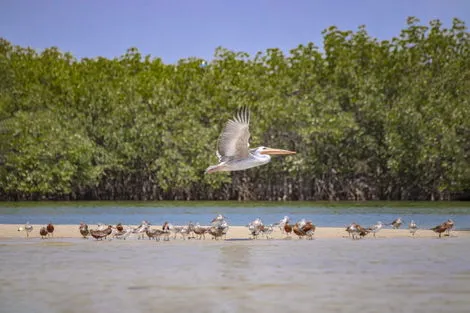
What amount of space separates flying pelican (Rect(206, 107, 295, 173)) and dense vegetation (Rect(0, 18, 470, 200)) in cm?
2340

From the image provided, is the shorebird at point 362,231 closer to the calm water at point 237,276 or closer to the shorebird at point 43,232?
the calm water at point 237,276

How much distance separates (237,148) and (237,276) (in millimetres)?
5051

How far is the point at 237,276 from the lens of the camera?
13.5m

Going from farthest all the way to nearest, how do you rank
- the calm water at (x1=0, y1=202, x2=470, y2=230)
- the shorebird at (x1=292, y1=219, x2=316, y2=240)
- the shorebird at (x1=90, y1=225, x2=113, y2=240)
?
the calm water at (x1=0, y1=202, x2=470, y2=230), the shorebird at (x1=292, y1=219, x2=316, y2=240), the shorebird at (x1=90, y1=225, x2=113, y2=240)

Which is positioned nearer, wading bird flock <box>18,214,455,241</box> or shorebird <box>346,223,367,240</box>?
wading bird flock <box>18,214,455,241</box>

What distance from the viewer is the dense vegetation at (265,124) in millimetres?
42500

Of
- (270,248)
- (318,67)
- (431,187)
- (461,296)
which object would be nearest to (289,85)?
(318,67)

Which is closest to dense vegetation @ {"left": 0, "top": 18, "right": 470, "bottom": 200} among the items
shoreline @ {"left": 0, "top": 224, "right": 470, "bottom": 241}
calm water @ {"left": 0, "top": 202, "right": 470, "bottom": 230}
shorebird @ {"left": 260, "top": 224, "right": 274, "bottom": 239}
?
calm water @ {"left": 0, "top": 202, "right": 470, "bottom": 230}

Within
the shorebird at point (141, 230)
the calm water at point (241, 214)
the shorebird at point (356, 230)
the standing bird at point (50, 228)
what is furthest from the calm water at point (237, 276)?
the calm water at point (241, 214)

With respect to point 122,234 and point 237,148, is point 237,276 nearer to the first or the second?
point 237,148

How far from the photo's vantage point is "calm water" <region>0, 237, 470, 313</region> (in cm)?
1096

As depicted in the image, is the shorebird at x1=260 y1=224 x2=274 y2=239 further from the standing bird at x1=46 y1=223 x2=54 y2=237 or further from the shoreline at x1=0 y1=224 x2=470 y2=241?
the standing bird at x1=46 y1=223 x2=54 y2=237

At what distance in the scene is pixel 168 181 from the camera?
44.5m

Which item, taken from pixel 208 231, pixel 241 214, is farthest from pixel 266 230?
pixel 241 214
